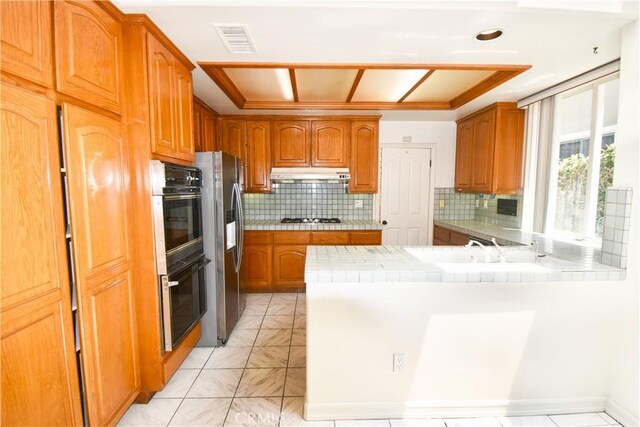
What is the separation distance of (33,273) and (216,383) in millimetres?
1434

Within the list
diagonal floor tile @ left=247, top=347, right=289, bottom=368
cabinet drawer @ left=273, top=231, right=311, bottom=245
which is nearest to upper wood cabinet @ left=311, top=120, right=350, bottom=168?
cabinet drawer @ left=273, top=231, right=311, bottom=245

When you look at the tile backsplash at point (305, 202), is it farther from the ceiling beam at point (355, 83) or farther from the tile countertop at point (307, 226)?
the ceiling beam at point (355, 83)

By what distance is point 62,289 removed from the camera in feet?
4.17

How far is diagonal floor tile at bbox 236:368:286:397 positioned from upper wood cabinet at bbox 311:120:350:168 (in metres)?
2.56

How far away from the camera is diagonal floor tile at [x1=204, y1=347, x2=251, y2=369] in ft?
7.61

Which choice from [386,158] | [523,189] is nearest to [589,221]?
[523,189]

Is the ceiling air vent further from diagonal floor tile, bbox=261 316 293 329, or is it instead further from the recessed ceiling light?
diagonal floor tile, bbox=261 316 293 329

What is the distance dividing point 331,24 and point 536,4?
1.08 metres

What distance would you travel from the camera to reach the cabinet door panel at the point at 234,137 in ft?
12.7

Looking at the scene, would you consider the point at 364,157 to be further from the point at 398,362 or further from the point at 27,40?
the point at 27,40

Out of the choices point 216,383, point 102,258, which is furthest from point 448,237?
point 102,258

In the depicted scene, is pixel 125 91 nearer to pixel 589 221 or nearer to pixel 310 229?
pixel 310 229

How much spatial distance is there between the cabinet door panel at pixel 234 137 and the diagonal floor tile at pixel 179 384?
2.59m

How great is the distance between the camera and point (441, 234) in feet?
13.5
